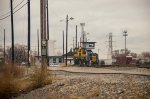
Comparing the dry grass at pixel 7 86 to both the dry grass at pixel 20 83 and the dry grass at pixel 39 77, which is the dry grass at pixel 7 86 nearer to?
the dry grass at pixel 20 83

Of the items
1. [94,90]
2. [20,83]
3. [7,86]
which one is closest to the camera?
[94,90]

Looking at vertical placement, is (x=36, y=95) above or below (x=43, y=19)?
below

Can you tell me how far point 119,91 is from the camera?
12.8 meters

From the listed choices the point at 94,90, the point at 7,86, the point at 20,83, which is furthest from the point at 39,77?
the point at 94,90

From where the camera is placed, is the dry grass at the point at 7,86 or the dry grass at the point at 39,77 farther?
the dry grass at the point at 39,77

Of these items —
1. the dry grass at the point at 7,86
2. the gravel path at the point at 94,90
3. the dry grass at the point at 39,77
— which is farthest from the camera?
the dry grass at the point at 39,77

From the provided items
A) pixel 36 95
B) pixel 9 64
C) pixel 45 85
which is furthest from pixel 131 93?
pixel 9 64

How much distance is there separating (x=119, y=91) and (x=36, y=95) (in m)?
5.51

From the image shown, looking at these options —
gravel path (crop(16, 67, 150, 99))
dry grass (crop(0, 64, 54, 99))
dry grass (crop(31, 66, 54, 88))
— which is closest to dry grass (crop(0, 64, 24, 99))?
dry grass (crop(0, 64, 54, 99))

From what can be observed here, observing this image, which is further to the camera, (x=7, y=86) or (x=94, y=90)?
(x=7, y=86)

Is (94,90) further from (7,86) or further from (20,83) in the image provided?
(20,83)

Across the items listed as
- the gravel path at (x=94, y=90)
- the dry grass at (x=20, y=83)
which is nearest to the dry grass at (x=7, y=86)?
the dry grass at (x=20, y=83)

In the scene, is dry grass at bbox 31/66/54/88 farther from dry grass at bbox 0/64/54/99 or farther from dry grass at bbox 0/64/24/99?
dry grass at bbox 0/64/24/99

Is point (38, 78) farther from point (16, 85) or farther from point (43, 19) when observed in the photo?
point (43, 19)
